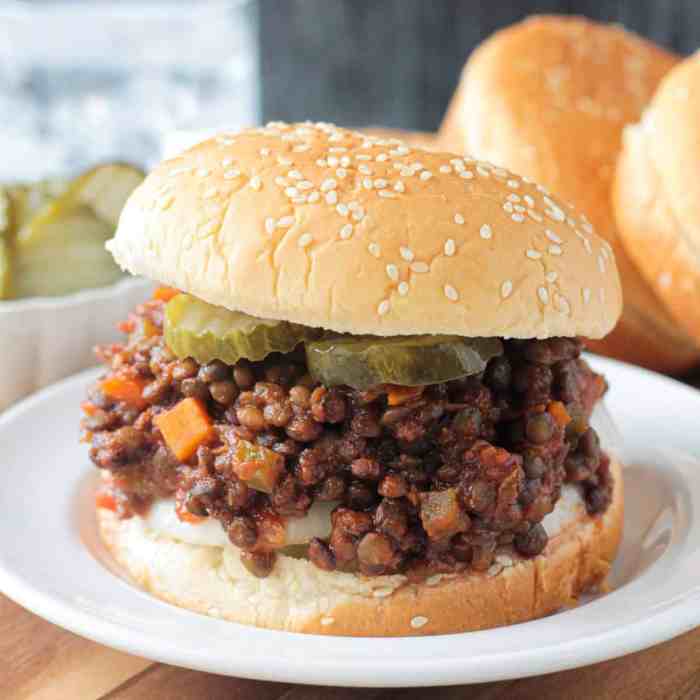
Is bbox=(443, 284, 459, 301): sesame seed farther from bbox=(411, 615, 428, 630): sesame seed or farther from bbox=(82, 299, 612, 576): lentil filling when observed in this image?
bbox=(411, 615, 428, 630): sesame seed

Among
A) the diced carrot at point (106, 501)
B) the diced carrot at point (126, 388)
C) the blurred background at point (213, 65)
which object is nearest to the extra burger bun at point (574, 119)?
the diced carrot at point (126, 388)

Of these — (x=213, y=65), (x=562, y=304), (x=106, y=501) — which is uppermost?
(x=562, y=304)

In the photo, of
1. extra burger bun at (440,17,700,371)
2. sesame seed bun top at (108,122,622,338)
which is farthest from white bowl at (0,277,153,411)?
extra burger bun at (440,17,700,371)

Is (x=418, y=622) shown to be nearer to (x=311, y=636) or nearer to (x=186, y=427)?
(x=311, y=636)

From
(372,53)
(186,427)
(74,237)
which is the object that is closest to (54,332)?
(74,237)

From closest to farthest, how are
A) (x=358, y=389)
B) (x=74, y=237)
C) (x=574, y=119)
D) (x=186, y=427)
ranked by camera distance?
1. (x=358, y=389)
2. (x=186, y=427)
3. (x=74, y=237)
4. (x=574, y=119)

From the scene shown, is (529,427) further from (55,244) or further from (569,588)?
(55,244)
